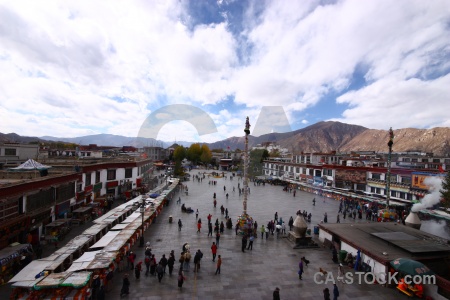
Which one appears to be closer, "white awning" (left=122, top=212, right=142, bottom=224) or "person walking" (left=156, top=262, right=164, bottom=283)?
"person walking" (left=156, top=262, right=164, bottom=283)

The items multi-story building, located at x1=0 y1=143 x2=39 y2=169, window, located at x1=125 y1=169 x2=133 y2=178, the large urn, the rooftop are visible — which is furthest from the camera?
window, located at x1=125 y1=169 x2=133 y2=178

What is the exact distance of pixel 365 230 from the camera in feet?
52.4

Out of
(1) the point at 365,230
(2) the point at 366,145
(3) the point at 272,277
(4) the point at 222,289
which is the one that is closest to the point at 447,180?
(1) the point at 365,230

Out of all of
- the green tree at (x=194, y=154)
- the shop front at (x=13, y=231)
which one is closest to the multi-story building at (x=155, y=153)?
the green tree at (x=194, y=154)

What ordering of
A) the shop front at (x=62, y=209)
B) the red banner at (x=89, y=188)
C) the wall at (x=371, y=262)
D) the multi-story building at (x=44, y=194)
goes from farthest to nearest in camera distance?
the red banner at (x=89, y=188) → the shop front at (x=62, y=209) → the multi-story building at (x=44, y=194) → the wall at (x=371, y=262)

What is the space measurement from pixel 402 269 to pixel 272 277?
5714 millimetres

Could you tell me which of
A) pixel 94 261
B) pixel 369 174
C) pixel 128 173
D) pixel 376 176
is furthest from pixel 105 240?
pixel 369 174

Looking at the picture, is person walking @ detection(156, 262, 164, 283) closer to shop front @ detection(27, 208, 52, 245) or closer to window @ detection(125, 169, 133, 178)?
shop front @ detection(27, 208, 52, 245)

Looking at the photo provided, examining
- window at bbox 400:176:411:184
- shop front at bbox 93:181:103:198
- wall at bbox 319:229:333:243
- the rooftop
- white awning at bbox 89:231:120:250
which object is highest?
window at bbox 400:176:411:184

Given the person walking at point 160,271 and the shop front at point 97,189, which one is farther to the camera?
the shop front at point 97,189

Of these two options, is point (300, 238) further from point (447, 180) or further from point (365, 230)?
point (447, 180)

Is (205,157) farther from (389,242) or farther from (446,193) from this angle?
(389,242)

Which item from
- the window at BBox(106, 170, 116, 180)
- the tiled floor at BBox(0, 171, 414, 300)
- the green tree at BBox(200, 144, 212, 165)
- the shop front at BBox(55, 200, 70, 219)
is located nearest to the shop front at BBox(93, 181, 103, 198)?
the window at BBox(106, 170, 116, 180)

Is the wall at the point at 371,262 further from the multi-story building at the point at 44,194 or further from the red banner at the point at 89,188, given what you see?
the red banner at the point at 89,188
